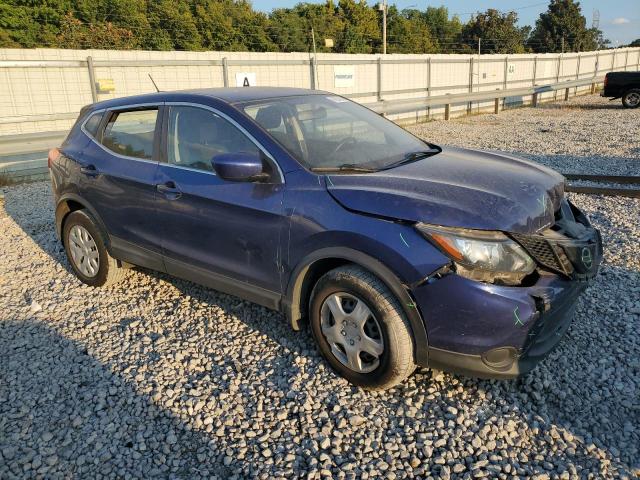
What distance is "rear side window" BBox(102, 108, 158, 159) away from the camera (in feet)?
14.0

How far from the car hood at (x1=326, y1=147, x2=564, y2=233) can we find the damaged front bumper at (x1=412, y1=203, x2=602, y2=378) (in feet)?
0.59

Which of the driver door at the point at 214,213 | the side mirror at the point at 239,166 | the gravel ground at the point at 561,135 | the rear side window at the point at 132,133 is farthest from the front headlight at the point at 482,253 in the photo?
the gravel ground at the point at 561,135

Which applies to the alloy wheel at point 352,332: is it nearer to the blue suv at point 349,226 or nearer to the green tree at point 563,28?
the blue suv at point 349,226

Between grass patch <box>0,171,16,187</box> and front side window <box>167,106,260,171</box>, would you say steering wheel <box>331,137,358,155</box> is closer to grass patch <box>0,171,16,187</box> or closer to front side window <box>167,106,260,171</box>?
front side window <box>167,106,260,171</box>

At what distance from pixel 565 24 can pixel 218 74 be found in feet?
207

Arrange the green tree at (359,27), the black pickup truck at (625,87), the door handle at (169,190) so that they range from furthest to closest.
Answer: the green tree at (359,27) → the black pickup truck at (625,87) → the door handle at (169,190)

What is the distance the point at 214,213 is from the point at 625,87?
21288mm

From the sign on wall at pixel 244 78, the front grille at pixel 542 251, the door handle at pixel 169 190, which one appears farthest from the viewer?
the sign on wall at pixel 244 78

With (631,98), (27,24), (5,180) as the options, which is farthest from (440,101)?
(27,24)

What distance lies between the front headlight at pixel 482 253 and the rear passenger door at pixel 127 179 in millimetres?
2358

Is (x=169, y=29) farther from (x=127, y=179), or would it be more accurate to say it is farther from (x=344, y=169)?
(x=344, y=169)

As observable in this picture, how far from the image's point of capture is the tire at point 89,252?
4.77 meters

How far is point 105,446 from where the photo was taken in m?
2.91

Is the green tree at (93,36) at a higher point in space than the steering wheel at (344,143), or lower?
higher
